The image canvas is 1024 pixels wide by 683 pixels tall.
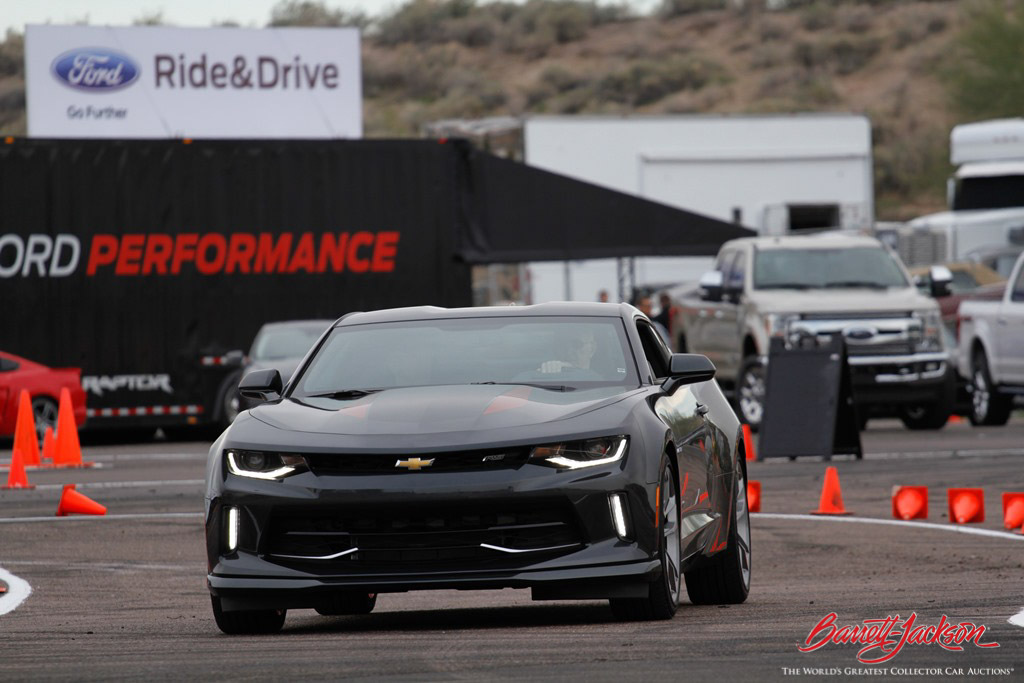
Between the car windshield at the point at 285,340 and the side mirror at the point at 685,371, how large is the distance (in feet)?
51.8

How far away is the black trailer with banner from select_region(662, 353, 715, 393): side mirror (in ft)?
55.8

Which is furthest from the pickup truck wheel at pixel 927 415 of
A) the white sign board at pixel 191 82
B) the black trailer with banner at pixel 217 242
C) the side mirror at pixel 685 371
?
the white sign board at pixel 191 82

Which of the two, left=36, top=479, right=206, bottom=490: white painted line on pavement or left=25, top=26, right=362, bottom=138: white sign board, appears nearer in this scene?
left=36, top=479, right=206, bottom=490: white painted line on pavement

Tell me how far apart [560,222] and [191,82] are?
13537 mm

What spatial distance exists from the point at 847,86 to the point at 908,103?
6108 millimetres

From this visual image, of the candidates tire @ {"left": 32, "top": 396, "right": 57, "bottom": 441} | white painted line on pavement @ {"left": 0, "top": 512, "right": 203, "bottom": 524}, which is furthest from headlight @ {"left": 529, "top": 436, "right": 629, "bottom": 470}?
tire @ {"left": 32, "top": 396, "right": 57, "bottom": 441}

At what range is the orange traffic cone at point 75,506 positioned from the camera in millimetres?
15445

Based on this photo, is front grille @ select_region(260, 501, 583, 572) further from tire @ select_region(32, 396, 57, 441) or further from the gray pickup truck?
tire @ select_region(32, 396, 57, 441)

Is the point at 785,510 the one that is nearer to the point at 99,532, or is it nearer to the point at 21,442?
the point at 99,532

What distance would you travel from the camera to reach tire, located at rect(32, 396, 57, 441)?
967 inches

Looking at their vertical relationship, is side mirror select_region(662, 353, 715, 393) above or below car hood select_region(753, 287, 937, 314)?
above

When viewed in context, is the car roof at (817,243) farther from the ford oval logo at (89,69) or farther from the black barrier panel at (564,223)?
the ford oval logo at (89,69)

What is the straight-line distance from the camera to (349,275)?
91.0ft

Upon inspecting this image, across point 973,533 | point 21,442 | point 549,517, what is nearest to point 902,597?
point 549,517
